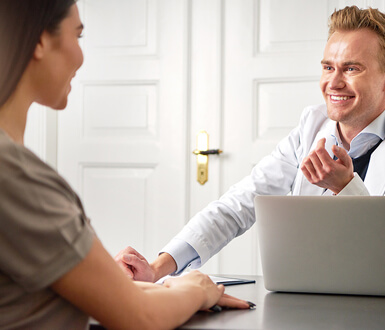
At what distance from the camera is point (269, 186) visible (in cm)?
199

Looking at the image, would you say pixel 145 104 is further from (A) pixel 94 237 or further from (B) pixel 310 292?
(A) pixel 94 237

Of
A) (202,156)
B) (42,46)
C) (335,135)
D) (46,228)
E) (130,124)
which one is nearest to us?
(46,228)

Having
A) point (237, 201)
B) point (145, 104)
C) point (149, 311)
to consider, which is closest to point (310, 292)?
point (149, 311)

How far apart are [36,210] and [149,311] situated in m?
0.23

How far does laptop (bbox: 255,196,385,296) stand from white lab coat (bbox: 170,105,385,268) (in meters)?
0.52

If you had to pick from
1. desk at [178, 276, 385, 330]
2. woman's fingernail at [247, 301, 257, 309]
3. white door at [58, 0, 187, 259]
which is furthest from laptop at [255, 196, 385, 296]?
white door at [58, 0, 187, 259]

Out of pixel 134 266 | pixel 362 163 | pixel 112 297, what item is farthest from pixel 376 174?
pixel 112 297

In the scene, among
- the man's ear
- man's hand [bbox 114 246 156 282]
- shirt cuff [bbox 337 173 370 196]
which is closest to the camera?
the man's ear

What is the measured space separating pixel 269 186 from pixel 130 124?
1.36 m

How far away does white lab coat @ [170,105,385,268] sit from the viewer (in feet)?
5.65

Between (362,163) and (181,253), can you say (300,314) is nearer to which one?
(181,253)

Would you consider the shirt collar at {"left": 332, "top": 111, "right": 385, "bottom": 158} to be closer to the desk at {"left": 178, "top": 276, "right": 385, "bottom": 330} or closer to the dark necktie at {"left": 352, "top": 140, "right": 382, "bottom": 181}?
the dark necktie at {"left": 352, "top": 140, "right": 382, "bottom": 181}

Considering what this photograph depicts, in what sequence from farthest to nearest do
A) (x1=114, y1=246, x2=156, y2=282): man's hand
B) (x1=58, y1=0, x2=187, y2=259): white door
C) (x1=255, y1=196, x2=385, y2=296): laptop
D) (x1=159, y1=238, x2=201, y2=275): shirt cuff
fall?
(x1=58, y1=0, x2=187, y2=259): white door → (x1=159, y1=238, x2=201, y2=275): shirt cuff → (x1=114, y1=246, x2=156, y2=282): man's hand → (x1=255, y1=196, x2=385, y2=296): laptop

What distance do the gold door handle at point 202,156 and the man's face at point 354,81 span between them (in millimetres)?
1116
